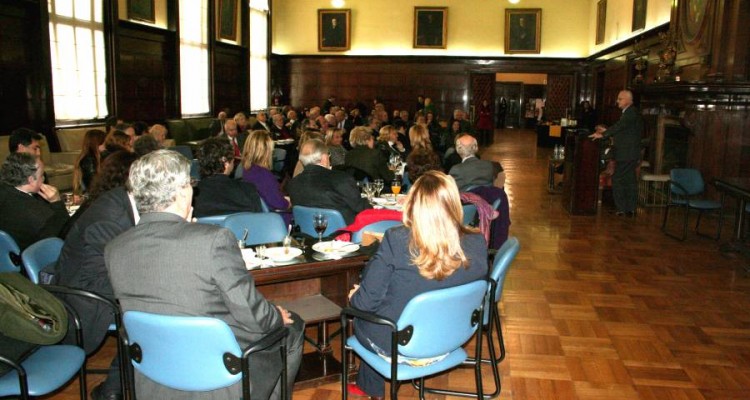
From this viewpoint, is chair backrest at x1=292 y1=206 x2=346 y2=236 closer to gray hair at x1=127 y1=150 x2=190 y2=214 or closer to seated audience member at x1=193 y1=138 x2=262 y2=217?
seated audience member at x1=193 y1=138 x2=262 y2=217

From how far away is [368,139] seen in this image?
723 cm

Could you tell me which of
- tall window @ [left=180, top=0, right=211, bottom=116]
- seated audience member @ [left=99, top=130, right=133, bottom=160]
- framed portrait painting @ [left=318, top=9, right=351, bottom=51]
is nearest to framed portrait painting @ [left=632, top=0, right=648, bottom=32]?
framed portrait painting @ [left=318, top=9, right=351, bottom=51]

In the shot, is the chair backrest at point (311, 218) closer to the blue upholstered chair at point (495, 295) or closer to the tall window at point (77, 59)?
the blue upholstered chair at point (495, 295)

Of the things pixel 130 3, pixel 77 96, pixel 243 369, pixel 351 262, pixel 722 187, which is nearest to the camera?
pixel 243 369

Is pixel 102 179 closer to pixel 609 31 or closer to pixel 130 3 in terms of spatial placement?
pixel 130 3

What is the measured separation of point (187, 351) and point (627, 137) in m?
8.22

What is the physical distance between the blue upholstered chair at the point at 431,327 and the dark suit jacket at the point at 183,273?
601 mm

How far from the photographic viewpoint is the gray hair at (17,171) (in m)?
4.15

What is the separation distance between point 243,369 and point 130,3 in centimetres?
1124

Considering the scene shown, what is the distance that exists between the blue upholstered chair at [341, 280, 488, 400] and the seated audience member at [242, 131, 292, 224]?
282 cm

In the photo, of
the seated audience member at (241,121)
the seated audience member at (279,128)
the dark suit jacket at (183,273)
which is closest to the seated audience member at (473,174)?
the dark suit jacket at (183,273)

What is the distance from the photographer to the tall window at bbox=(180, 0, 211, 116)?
47.5ft

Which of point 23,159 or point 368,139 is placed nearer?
point 23,159

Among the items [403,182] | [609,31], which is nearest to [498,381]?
[403,182]
